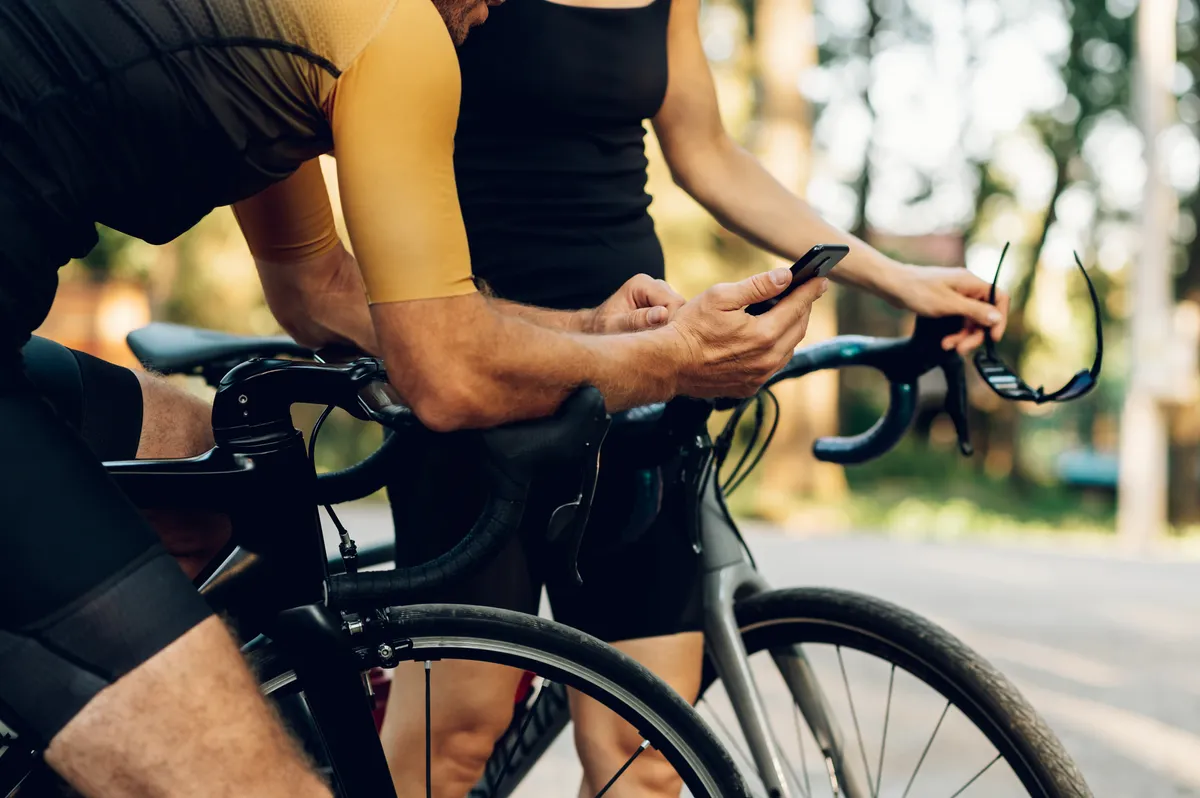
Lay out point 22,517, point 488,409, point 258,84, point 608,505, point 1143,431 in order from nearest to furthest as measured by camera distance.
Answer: point 22,517 → point 258,84 → point 488,409 → point 608,505 → point 1143,431

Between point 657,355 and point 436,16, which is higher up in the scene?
point 436,16

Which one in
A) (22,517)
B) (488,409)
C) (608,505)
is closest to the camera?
(22,517)

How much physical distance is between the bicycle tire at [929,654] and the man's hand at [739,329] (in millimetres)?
459

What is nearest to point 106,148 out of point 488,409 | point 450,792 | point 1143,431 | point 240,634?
point 488,409

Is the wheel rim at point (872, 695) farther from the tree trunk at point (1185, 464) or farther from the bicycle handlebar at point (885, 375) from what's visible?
the tree trunk at point (1185, 464)

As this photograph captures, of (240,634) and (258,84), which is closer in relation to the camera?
(258,84)

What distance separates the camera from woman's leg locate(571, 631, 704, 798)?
1.83 meters

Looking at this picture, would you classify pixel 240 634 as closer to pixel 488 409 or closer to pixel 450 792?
pixel 488 409

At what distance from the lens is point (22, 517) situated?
1211mm

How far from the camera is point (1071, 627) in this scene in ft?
17.4

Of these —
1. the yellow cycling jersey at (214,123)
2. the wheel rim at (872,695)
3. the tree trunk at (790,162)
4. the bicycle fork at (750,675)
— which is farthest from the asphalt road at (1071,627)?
the tree trunk at (790,162)

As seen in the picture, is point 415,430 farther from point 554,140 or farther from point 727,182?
point 727,182

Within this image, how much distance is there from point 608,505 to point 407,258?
66cm

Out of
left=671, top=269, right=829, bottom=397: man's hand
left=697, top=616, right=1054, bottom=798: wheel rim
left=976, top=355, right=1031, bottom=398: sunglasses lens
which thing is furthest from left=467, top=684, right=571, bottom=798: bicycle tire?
left=976, top=355, right=1031, bottom=398: sunglasses lens
